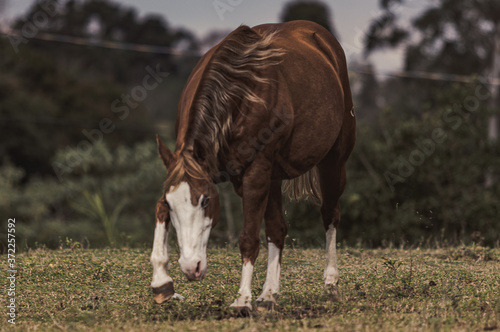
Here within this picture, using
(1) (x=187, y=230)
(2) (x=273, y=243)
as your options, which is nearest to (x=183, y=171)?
(1) (x=187, y=230)

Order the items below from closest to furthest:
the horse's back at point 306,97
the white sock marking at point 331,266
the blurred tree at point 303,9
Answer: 1. the horse's back at point 306,97
2. the white sock marking at point 331,266
3. the blurred tree at point 303,9

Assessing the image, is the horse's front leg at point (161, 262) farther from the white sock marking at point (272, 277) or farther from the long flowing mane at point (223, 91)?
the white sock marking at point (272, 277)

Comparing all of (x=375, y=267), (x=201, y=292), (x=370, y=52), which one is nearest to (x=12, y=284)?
(x=201, y=292)

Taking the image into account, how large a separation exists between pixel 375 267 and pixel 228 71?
3.04 metres

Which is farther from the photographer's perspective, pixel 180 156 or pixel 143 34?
pixel 143 34

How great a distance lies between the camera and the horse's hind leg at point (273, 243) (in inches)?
204

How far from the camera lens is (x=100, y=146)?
25719mm

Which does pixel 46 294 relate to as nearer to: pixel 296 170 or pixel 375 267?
pixel 296 170

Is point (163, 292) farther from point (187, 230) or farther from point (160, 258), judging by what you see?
point (187, 230)

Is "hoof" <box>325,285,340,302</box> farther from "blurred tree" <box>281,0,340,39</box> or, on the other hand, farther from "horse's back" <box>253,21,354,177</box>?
"blurred tree" <box>281,0,340,39</box>

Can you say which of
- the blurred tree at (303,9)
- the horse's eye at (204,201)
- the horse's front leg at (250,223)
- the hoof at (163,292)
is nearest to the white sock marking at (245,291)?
the horse's front leg at (250,223)

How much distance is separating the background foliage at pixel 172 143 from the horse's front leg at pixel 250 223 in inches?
73.5

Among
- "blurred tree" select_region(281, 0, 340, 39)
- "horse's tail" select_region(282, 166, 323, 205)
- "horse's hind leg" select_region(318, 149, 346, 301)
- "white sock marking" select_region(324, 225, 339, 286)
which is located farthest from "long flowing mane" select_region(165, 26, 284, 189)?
"blurred tree" select_region(281, 0, 340, 39)

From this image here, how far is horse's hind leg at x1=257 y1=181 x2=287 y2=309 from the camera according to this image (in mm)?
5180
